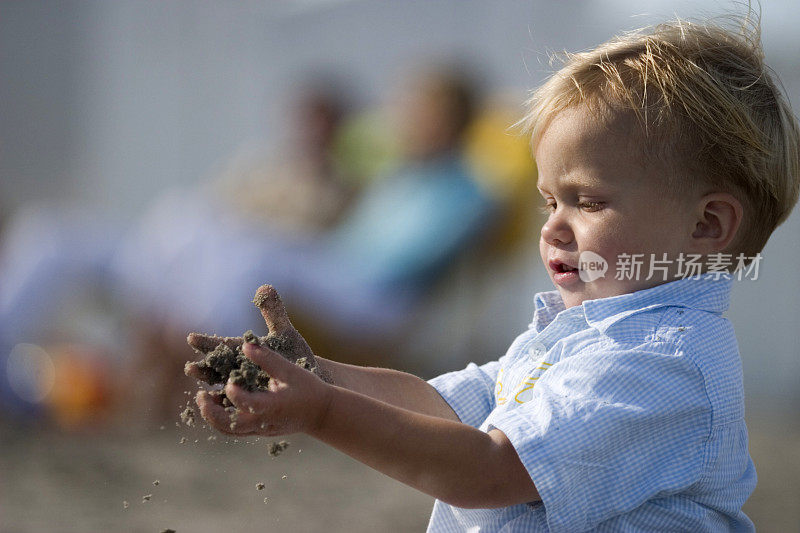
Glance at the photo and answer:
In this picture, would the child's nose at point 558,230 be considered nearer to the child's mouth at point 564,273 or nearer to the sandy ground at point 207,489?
the child's mouth at point 564,273

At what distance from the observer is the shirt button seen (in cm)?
150

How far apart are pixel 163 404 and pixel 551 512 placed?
306cm

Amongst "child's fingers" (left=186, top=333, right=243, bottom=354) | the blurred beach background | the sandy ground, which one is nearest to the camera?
"child's fingers" (left=186, top=333, right=243, bottom=354)

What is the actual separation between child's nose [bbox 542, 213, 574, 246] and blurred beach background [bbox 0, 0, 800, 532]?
1916 millimetres

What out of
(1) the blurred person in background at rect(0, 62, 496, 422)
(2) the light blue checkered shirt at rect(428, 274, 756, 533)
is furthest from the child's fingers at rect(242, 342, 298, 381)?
(1) the blurred person in background at rect(0, 62, 496, 422)

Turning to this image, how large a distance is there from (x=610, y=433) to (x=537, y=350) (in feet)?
0.91

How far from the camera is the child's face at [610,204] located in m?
1.40

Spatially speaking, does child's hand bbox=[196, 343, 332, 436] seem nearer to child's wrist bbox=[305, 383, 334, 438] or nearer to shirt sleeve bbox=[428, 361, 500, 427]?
child's wrist bbox=[305, 383, 334, 438]

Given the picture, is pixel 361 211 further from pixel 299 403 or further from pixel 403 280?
pixel 299 403

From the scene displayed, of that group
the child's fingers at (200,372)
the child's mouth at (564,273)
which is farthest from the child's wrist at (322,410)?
the child's mouth at (564,273)

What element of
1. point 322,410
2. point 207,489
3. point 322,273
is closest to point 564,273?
point 322,410

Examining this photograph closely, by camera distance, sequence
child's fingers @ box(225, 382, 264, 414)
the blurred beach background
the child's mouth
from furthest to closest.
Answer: the blurred beach background
the child's mouth
child's fingers @ box(225, 382, 264, 414)

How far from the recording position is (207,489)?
350 centimetres

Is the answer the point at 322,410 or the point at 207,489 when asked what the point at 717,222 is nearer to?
the point at 322,410
